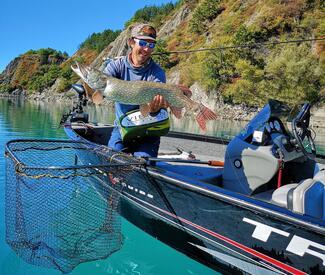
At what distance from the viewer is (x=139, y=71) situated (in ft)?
14.2

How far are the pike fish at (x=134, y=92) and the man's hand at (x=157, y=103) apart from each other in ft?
0.11

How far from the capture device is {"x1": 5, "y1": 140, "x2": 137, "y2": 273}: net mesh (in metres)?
3.27

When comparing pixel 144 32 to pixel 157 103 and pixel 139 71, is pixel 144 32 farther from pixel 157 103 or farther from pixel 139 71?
pixel 157 103

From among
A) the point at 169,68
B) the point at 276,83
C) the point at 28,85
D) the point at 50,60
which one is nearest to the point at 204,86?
the point at 276,83

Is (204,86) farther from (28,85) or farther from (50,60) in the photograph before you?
(50,60)

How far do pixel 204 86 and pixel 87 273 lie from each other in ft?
162

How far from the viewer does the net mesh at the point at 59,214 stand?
3.27 m

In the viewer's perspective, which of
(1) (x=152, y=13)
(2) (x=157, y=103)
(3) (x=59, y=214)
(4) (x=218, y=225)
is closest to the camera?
(4) (x=218, y=225)

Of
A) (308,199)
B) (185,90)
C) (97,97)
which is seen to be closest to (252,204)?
(308,199)

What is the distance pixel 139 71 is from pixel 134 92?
63cm

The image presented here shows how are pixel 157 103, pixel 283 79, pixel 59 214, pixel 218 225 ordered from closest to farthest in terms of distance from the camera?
pixel 218 225, pixel 59 214, pixel 157 103, pixel 283 79

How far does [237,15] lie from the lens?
210ft

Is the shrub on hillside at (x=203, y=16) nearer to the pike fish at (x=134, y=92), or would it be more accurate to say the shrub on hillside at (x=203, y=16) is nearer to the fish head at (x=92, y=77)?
the pike fish at (x=134, y=92)

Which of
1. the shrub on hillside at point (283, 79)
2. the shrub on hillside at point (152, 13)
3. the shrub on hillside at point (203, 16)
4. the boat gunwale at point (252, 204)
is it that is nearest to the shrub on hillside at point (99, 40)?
the shrub on hillside at point (152, 13)
